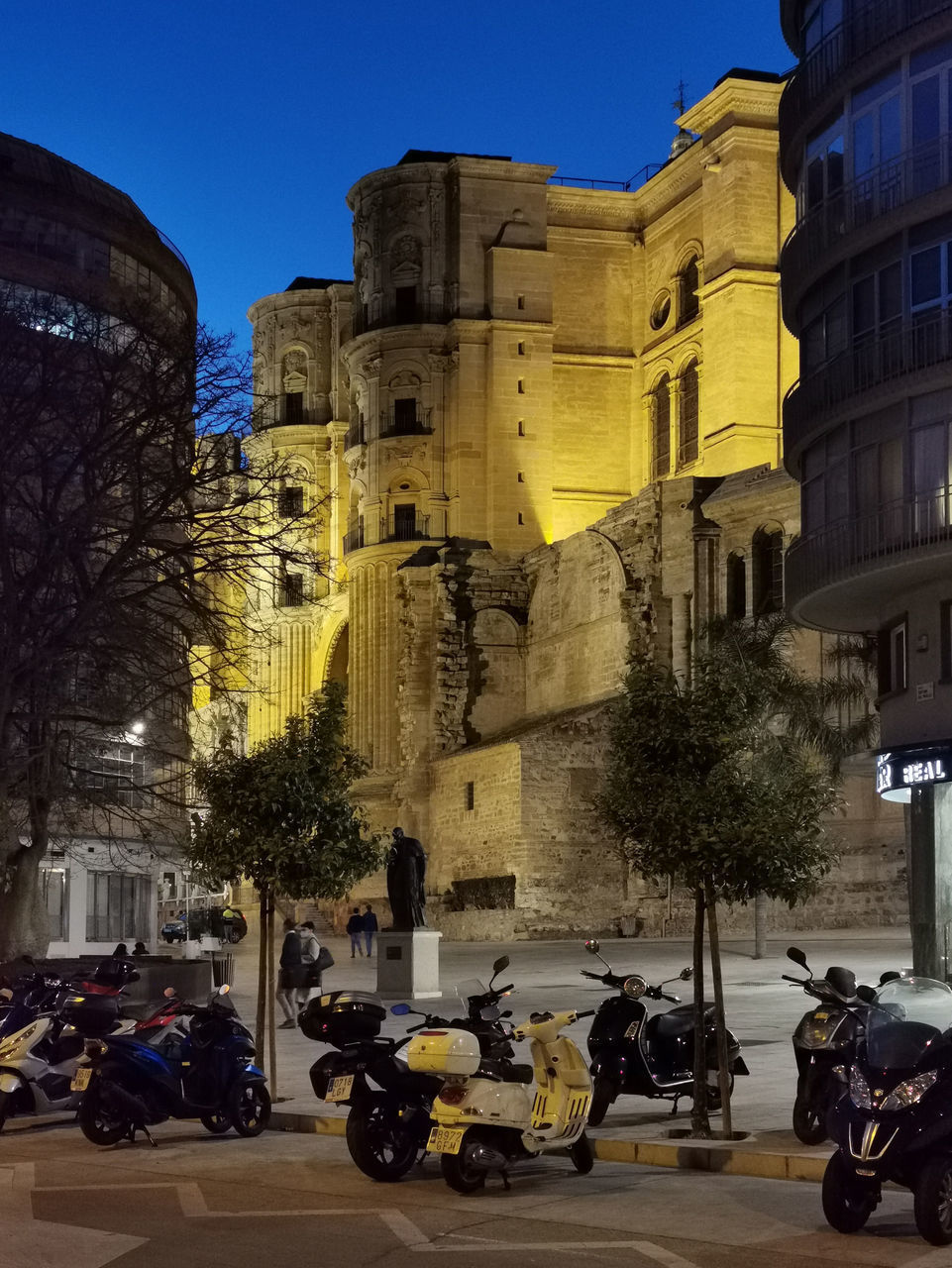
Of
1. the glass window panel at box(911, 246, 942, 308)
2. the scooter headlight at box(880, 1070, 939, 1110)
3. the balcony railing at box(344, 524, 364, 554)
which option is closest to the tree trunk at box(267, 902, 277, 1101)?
the scooter headlight at box(880, 1070, 939, 1110)

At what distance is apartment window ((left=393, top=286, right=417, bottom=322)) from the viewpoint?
61375 millimetres

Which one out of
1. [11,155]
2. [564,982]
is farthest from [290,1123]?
[11,155]

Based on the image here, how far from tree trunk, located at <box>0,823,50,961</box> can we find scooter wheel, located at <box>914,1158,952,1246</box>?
1386 centimetres

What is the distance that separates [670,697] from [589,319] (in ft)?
172

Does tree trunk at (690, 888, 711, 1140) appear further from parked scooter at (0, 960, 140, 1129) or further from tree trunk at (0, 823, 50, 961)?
tree trunk at (0, 823, 50, 961)

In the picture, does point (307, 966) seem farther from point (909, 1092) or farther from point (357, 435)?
point (357, 435)

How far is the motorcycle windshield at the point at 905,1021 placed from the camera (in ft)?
29.7

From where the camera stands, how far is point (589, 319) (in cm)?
6450

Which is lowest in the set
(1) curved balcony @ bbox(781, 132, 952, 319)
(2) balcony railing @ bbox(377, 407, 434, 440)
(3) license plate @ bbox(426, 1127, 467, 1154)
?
(3) license plate @ bbox(426, 1127, 467, 1154)

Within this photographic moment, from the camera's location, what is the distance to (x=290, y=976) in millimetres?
21594

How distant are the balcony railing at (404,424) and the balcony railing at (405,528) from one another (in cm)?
270

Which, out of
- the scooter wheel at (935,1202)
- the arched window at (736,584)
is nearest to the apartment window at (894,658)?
the scooter wheel at (935,1202)

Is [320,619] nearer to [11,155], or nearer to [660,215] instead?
[660,215]

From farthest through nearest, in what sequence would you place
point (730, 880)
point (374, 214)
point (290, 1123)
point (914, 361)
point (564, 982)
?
point (374, 214) → point (564, 982) → point (914, 361) → point (290, 1123) → point (730, 880)
